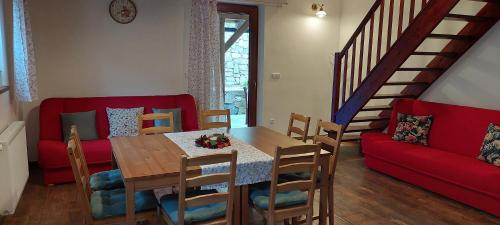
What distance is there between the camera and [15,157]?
10.4ft

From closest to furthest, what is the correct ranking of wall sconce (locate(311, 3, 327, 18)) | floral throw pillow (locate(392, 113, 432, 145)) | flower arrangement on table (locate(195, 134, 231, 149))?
1. flower arrangement on table (locate(195, 134, 231, 149))
2. floral throw pillow (locate(392, 113, 432, 145))
3. wall sconce (locate(311, 3, 327, 18))

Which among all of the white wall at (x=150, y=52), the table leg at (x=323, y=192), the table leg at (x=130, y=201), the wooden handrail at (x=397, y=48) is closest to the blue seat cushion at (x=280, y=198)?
the table leg at (x=323, y=192)

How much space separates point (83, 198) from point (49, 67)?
9.41 feet

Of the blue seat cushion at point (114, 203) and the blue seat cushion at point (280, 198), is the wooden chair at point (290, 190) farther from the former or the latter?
the blue seat cushion at point (114, 203)

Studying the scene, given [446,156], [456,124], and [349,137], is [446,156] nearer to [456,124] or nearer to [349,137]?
[456,124]

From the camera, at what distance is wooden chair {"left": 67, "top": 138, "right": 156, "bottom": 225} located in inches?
85.8

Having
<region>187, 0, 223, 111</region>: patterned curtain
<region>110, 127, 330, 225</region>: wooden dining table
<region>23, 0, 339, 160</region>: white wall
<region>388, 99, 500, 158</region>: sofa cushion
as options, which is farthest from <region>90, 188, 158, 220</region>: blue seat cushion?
<region>388, 99, 500, 158</region>: sofa cushion

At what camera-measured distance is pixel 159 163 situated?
7.71ft

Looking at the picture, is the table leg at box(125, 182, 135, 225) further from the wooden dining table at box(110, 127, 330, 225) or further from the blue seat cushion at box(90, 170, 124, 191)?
the blue seat cushion at box(90, 170, 124, 191)

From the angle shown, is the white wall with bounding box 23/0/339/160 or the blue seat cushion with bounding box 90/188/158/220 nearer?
the blue seat cushion with bounding box 90/188/158/220

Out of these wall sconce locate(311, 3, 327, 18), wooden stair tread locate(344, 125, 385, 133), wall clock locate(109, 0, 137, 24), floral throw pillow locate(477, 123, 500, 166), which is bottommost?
wooden stair tread locate(344, 125, 385, 133)

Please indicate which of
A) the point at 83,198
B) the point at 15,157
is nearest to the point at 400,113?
the point at 83,198

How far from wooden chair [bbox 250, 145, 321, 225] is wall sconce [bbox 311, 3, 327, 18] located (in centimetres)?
396

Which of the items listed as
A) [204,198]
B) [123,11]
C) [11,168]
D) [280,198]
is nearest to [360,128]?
[280,198]
